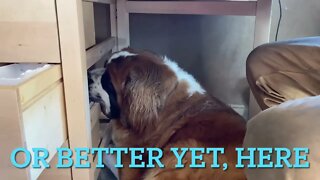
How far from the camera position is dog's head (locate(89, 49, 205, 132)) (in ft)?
3.31

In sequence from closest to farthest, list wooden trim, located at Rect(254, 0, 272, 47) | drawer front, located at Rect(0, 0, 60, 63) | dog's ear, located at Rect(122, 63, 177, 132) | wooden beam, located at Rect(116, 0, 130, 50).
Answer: drawer front, located at Rect(0, 0, 60, 63), dog's ear, located at Rect(122, 63, 177, 132), wooden trim, located at Rect(254, 0, 272, 47), wooden beam, located at Rect(116, 0, 130, 50)

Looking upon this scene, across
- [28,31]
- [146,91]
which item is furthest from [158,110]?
[28,31]

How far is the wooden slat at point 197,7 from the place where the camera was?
1.32m

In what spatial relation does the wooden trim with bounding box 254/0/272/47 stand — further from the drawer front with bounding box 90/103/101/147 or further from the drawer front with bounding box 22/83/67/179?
the drawer front with bounding box 22/83/67/179

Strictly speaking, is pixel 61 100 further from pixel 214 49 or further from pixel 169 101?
pixel 214 49

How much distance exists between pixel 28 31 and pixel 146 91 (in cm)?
45

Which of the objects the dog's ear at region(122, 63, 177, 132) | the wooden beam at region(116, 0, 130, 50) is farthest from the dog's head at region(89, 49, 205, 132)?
the wooden beam at region(116, 0, 130, 50)

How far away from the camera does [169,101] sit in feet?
3.31

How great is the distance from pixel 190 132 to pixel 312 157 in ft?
1.94

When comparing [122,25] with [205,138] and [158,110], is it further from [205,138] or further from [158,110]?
[205,138]

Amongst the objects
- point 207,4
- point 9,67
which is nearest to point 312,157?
point 9,67

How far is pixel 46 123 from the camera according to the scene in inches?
22.9

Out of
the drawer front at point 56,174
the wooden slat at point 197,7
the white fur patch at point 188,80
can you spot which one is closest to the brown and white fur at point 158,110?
→ the white fur patch at point 188,80

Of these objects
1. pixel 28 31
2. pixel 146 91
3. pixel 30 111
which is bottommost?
pixel 146 91
